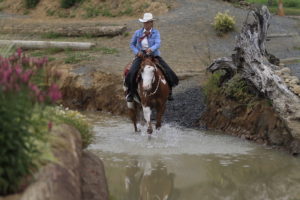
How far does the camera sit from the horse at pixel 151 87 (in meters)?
14.8

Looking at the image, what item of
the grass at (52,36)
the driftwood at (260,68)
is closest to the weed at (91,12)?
the grass at (52,36)

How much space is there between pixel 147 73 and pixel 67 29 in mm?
13836

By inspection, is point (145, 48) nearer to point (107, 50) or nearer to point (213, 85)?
point (213, 85)

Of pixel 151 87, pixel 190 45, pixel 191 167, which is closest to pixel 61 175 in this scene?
pixel 191 167

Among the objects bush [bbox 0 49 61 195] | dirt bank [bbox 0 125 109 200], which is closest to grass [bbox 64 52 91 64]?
dirt bank [bbox 0 125 109 200]

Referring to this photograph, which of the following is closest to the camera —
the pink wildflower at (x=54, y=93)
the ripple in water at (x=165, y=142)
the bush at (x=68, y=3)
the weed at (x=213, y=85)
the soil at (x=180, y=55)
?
the pink wildflower at (x=54, y=93)

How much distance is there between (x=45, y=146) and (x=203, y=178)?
5.90 meters

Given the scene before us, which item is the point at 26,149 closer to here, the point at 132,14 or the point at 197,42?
the point at 197,42

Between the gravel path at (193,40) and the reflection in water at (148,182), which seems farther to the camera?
the gravel path at (193,40)

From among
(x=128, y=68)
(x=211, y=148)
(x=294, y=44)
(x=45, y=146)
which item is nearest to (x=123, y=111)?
(x=128, y=68)

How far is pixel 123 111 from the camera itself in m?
19.4

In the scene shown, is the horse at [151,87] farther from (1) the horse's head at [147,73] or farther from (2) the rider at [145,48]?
(2) the rider at [145,48]

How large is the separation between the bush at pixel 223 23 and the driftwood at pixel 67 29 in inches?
154

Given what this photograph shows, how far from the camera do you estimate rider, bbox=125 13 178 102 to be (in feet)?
50.2
